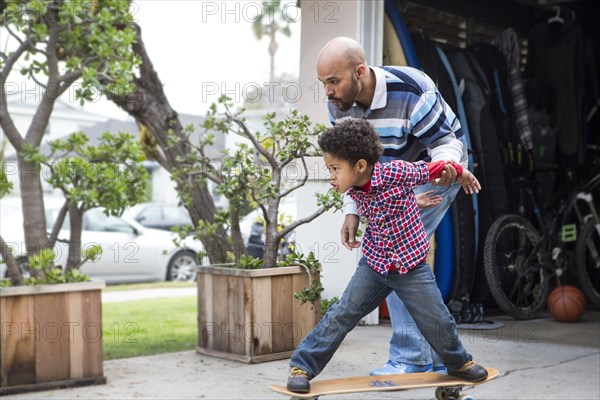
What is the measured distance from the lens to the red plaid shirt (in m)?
3.05

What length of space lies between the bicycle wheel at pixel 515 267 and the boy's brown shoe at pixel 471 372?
285 cm

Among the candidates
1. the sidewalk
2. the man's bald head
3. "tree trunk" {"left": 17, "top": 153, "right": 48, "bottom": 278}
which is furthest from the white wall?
the man's bald head

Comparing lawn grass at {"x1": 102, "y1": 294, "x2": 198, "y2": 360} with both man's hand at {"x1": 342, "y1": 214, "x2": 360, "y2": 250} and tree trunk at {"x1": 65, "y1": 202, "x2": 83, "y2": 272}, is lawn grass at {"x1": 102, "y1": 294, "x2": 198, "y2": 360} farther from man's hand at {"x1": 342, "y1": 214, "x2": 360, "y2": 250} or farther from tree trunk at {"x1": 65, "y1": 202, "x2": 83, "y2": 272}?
man's hand at {"x1": 342, "y1": 214, "x2": 360, "y2": 250}

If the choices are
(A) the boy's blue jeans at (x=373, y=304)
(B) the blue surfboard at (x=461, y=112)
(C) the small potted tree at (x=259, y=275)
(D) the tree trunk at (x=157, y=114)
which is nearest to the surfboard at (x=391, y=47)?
(B) the blue surfboard at (x=461, y=112)

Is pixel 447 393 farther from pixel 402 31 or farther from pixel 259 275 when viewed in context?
pixel 402 31

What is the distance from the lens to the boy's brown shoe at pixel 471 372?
10.6 ft

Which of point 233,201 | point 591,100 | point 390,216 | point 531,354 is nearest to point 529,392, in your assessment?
point 531,354

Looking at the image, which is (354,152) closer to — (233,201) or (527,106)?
(233,201)

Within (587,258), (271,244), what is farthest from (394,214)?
(587,258)

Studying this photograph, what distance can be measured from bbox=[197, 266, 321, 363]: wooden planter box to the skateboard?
1.68 meters

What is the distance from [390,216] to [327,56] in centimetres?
72

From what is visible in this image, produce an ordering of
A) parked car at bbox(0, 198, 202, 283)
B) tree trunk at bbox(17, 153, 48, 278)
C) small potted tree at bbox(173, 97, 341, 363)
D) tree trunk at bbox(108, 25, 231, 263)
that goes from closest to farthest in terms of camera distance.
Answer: tree trunk at bbox(17, 153, 48, 278)
small potted tree at bbox(173, 97, 341, 363)
tree trunk at bbox(108, 25, 231, 263)
parked car at bbox(0, 198, 202, 283)

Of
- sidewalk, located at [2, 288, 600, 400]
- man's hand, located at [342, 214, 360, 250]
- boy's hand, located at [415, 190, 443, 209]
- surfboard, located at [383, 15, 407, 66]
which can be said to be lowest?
sidewalk, located at [2, 288, 600, 400]

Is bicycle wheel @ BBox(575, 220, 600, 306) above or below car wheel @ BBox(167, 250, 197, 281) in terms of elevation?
above
